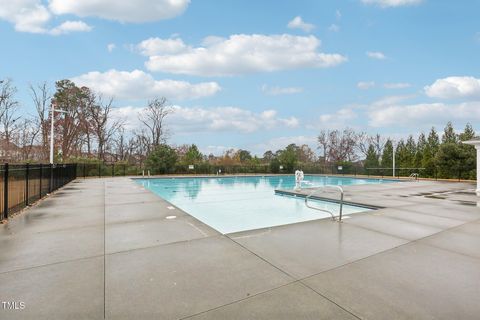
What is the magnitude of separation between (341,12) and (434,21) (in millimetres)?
4544

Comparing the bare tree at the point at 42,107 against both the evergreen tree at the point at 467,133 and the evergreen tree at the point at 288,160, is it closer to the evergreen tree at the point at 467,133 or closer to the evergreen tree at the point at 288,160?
the evergreen tree at the point at 288,160

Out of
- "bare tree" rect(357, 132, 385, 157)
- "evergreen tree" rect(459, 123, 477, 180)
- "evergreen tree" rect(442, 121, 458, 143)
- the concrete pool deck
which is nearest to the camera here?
the concrete pool deck

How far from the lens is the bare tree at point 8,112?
66.5 feet

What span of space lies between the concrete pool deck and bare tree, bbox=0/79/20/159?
2214 centimetres

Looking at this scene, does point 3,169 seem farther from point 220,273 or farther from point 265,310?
point 265,310

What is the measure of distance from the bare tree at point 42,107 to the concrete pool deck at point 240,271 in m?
24.3

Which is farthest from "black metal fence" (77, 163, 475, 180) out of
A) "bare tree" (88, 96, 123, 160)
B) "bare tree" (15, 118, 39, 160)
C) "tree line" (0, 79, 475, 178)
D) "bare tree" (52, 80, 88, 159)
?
"bare tree" (88, 96, 123, 160)

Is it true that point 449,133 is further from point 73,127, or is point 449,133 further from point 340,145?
point 73,127

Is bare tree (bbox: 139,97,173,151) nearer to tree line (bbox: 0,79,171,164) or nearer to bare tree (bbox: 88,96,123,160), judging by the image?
tree line (bbox: 0,79,171,164)

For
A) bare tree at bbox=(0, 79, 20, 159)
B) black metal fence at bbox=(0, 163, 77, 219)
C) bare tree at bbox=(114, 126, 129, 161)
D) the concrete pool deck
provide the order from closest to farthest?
the concrete pool deck
black metal fence at bbox=(0, 163, 77, 219)
bare tree at bbox=(0, 79, 20, 159)
bare tree at bbox=(114, 126, 129, 161)

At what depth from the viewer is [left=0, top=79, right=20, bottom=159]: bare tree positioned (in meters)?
20.3

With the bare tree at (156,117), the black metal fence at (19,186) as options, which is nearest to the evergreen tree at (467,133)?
the bare tree at (156,117)

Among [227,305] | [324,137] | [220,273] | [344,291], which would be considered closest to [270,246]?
[220,273]

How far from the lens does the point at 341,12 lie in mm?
12172
